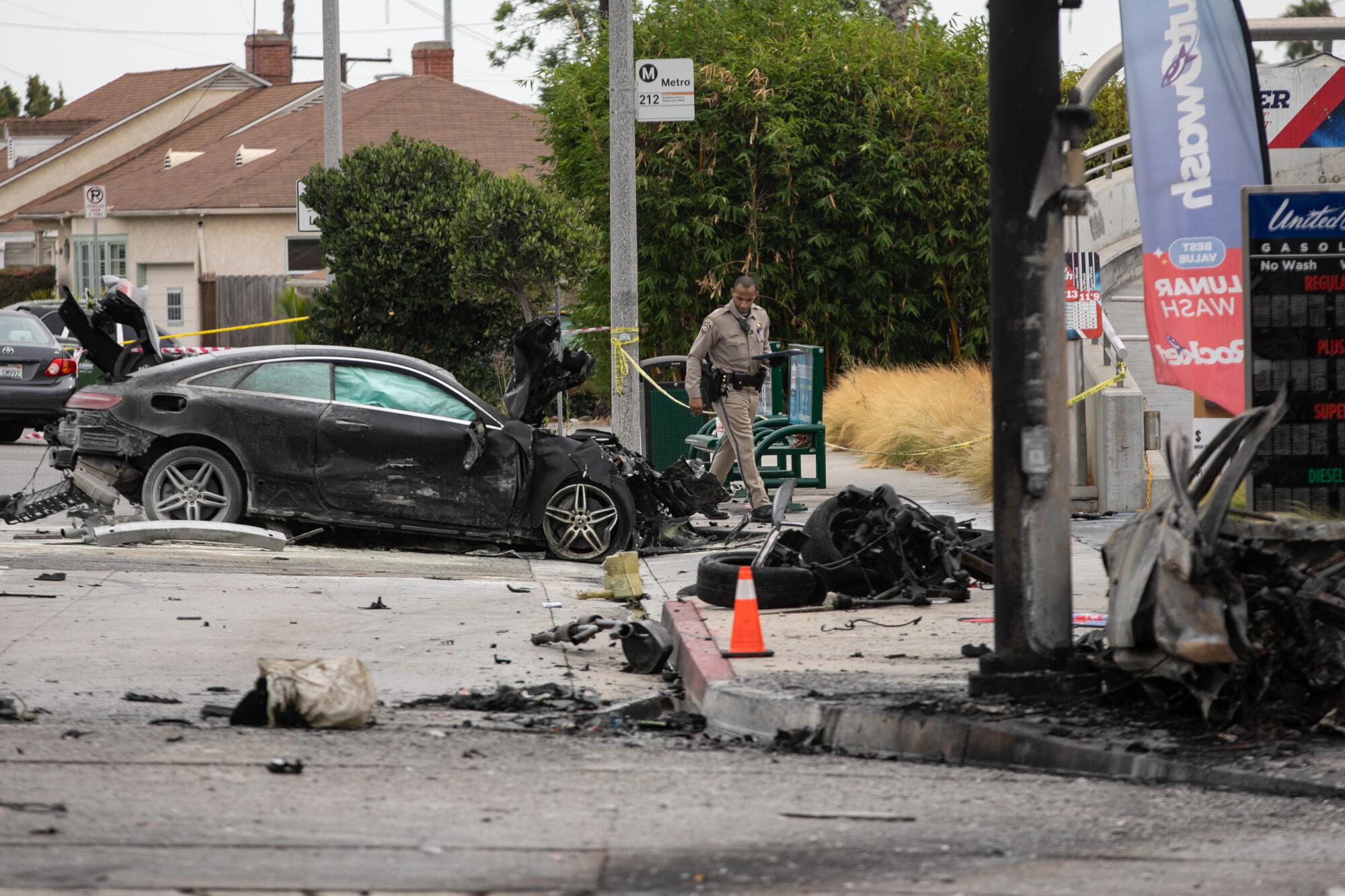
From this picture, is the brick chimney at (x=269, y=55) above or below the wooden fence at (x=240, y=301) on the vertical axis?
above

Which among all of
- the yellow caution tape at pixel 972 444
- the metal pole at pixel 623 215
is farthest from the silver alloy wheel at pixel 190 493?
the yellow caution tape at pixel 972 444

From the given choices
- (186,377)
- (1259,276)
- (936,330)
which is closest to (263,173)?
(936,330)

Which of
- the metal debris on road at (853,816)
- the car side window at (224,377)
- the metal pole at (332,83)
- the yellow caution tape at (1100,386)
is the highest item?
the metal pole at (332,83)

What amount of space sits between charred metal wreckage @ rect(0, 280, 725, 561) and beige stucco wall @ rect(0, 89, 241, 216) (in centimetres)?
4059

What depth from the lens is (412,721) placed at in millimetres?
6926

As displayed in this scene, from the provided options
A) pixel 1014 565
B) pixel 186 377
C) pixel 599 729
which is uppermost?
pixel 186 377

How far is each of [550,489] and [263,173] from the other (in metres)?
28.3

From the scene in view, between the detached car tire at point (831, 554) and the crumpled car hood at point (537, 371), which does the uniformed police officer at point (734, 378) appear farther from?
the detached car tire at point (831, 554)

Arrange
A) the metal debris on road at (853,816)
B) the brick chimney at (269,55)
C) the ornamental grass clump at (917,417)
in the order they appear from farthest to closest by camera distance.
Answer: the brick chimney at (269,55), the ornamental grass clump at (917,417), the metal debris on road at (853,816)

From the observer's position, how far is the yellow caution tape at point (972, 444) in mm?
13492

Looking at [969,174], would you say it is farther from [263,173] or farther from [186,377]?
[263,173]

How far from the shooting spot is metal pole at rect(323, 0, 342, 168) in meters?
21.5

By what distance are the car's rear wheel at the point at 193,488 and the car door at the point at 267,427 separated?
151mm

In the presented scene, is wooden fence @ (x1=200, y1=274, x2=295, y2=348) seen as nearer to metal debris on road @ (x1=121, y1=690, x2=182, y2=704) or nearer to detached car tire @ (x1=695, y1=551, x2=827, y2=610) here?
detached car tire @ (x1=695, y1=551, x2=827, y2=610)
